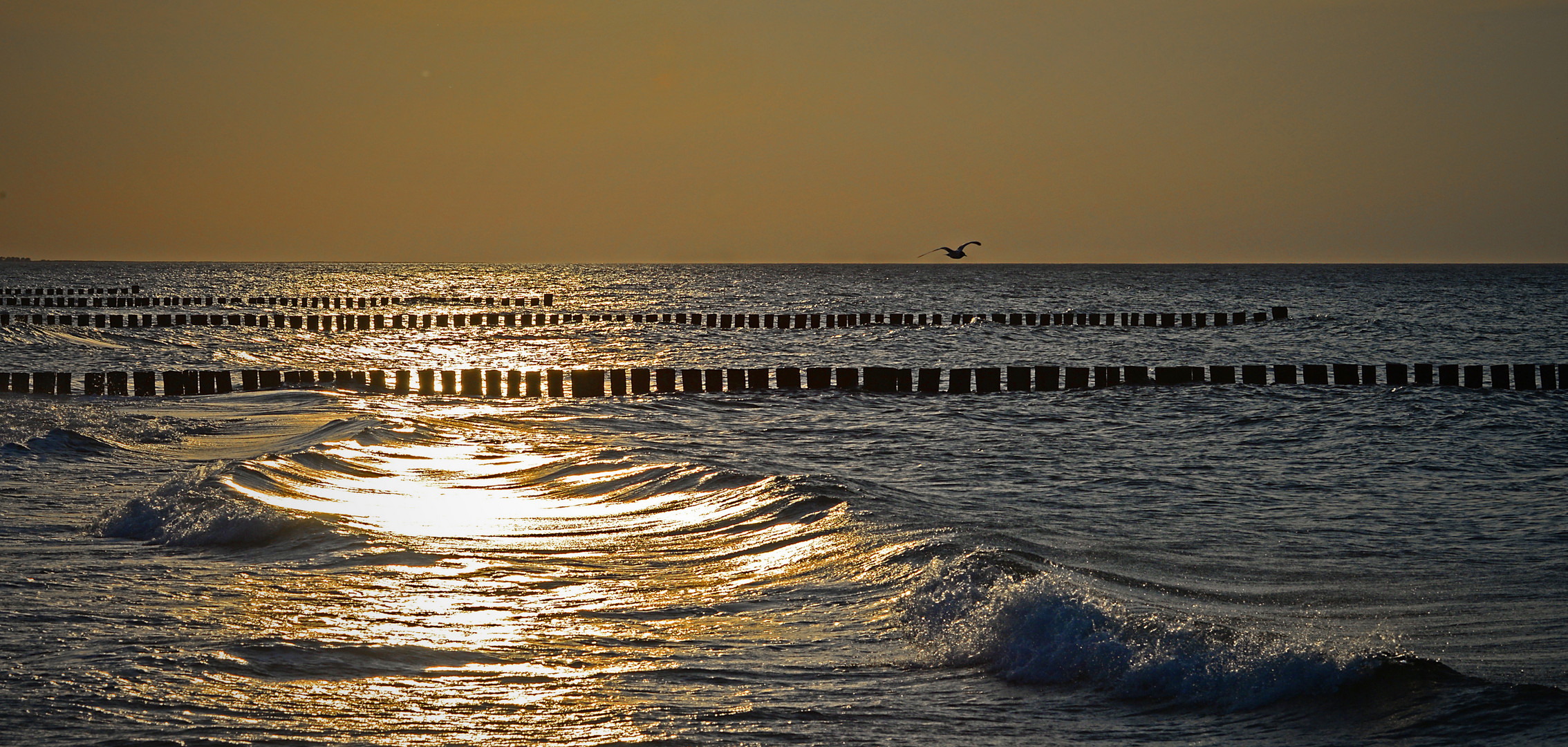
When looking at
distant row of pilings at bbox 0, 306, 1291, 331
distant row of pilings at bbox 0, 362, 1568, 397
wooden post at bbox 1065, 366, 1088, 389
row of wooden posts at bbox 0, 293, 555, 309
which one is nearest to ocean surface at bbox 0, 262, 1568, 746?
distant row of pilings at bbox 0, 362, 1568, 397

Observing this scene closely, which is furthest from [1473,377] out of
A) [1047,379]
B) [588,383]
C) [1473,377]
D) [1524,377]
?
[588,383]

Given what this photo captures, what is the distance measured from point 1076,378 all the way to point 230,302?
60449mm

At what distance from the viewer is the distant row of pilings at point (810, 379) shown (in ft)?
81.4

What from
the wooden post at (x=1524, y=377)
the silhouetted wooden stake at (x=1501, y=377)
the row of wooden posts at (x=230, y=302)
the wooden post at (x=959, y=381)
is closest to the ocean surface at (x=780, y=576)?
the wooden post at (x=1524, y=377)

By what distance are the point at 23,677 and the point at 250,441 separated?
10.6 m

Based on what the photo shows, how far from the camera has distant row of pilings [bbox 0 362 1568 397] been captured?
24.8 meters

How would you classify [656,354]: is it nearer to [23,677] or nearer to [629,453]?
[629,453]

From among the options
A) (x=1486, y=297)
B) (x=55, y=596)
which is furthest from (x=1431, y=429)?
(x=1486, y=297)

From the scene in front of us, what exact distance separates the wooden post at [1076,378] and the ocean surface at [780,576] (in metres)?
4.23

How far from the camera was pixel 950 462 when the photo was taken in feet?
51.1

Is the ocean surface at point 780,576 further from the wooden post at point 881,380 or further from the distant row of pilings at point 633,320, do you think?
the distant row of pilings at point 633,320

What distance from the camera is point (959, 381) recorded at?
25.9 m

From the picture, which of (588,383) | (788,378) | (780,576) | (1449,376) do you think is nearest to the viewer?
(780,576)

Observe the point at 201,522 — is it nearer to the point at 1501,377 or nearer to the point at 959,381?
the point at 959,381
